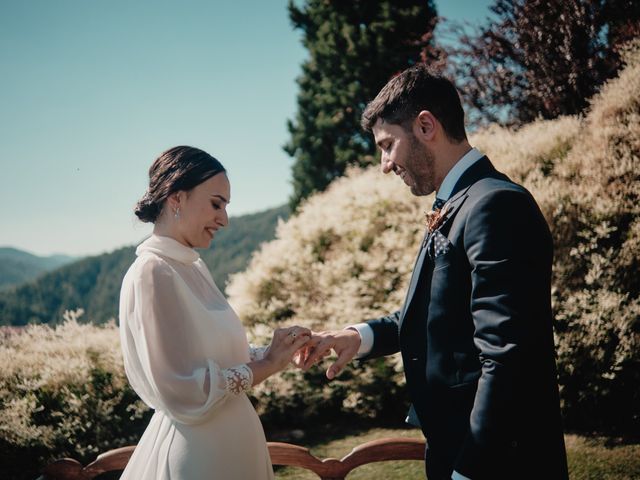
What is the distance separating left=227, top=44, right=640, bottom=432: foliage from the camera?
4.40m

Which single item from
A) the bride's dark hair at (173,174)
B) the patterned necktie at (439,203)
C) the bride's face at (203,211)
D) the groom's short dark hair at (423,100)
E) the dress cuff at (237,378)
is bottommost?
the dress cuff at (237,378)

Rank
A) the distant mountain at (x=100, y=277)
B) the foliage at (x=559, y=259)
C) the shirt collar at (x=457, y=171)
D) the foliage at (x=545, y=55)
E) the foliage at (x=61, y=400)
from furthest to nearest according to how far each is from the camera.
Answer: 1. the distant mountain at (x=100, y=277)
2. the foliage at (x=545, y=55)
3. the foliage at (x=559, y=259)
4. the foliage at (x=61, y=400)
5. the shirt collar at (x=457, y=171)

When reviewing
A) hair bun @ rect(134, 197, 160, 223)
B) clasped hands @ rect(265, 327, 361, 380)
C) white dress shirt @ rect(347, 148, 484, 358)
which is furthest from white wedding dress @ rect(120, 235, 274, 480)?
white dress shirt @ rect(347, 148, 484, 358)

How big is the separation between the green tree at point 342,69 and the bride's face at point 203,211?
11.5 m

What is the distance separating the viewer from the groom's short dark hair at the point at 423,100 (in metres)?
2.10

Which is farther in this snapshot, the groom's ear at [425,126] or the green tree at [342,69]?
the green tree at [342,69]

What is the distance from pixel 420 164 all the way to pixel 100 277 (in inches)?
652

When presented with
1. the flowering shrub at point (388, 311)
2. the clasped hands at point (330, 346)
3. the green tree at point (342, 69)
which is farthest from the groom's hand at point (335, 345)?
the green tree at point (342, 69)

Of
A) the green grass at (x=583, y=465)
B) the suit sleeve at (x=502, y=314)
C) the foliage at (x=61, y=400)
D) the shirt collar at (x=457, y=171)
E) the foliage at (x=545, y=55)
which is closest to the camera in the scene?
the suit sleeve at (x=502, y=314)

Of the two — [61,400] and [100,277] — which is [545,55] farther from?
[100,277]

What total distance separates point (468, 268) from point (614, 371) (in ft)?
11.3

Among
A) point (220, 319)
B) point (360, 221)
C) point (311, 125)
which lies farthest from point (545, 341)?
point (311, 125)

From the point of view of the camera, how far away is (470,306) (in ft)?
5.91

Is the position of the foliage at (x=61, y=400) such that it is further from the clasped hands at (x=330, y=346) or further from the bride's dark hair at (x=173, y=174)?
the bride's dark hair at (x=173, y=174)
